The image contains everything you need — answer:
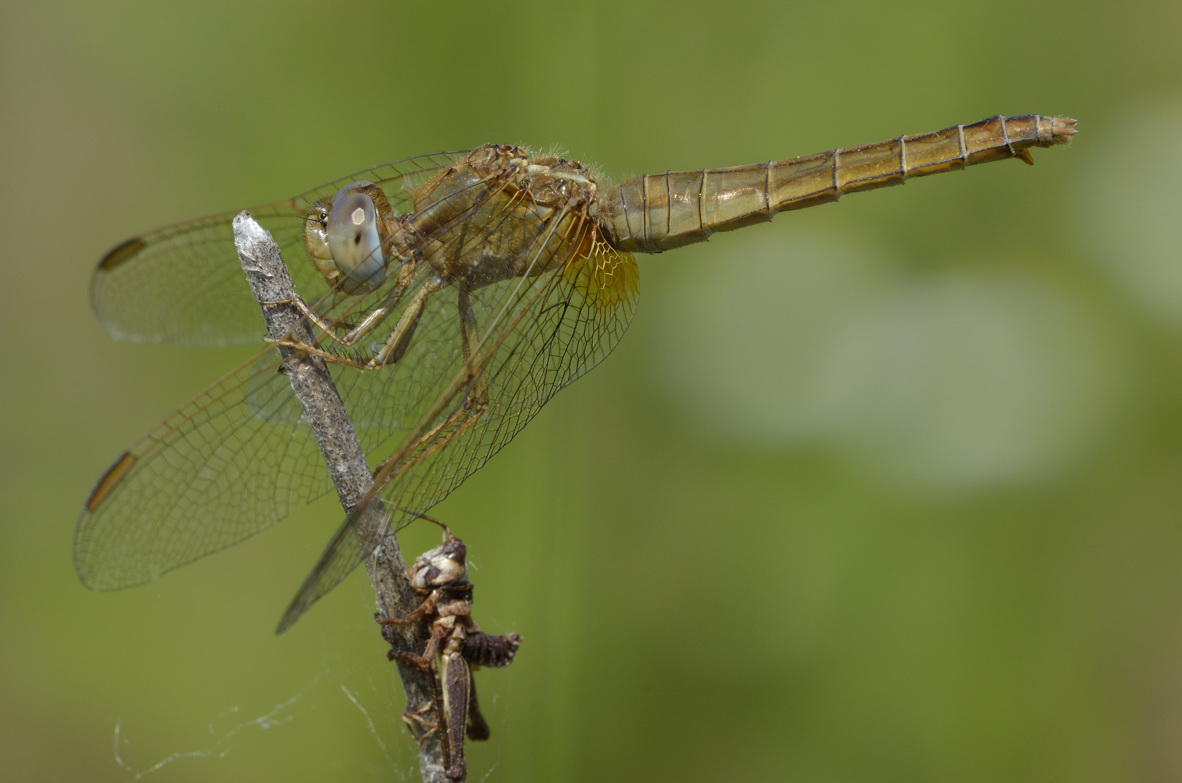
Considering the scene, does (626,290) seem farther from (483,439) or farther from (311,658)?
(311,658)

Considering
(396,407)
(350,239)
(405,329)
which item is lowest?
(396,407)

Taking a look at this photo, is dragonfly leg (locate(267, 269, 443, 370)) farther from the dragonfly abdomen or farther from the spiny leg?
the dragonfly abdomen

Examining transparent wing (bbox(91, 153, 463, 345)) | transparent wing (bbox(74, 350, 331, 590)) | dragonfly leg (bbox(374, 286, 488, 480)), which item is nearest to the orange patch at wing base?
dragonfly leg (bbox(374, 286, 488, 480))

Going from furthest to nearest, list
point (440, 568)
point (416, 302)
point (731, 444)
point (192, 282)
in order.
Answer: point (731, 444), point (192, 282), point (416, 302), point (440, 568)

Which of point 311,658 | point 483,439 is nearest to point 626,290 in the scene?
point 483,439

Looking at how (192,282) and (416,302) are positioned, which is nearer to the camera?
(416,302)

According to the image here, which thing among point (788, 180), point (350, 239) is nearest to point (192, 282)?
point (350, 239)

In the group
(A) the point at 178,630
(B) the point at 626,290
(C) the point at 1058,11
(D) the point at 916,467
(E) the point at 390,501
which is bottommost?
(A) the point at 178,630

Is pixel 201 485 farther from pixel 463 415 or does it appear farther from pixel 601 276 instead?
pixel 601 276
